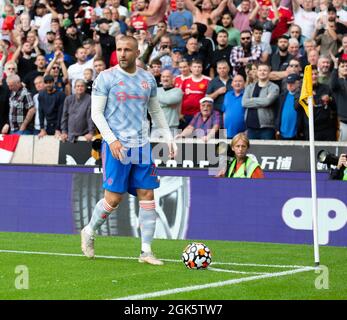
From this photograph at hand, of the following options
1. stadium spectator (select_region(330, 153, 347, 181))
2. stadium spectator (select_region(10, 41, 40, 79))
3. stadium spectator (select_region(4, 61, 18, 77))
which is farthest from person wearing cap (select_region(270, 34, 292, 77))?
stadium spectator (select_region(10, 41, 40, 79))

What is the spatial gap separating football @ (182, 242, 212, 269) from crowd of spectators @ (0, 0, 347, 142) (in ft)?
25.2

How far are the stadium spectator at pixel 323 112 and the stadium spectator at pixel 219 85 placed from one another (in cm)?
187

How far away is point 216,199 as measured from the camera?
647 inches

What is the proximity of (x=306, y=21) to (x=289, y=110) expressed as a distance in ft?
11.2

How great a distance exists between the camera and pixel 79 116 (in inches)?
809

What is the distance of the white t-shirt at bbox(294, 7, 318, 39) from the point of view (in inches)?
830

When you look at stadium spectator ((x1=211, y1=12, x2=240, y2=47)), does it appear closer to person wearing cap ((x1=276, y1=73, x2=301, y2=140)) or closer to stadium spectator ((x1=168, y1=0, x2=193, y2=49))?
stadium spectator ((x1=168, y1=0, x2=193, y2=49))

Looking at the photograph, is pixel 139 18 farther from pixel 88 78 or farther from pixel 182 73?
pixel 182 73

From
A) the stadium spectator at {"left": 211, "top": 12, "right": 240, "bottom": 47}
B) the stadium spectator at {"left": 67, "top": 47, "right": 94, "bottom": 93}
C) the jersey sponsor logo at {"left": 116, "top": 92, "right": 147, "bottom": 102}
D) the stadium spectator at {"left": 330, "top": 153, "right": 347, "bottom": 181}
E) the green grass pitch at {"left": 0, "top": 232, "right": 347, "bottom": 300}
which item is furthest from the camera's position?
the stadium spectator at {"left": 67, "top": 47, "right": 94, "bottom": 93}

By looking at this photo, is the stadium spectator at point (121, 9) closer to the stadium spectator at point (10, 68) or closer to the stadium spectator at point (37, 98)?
the stadium spectator at point (37, 98)

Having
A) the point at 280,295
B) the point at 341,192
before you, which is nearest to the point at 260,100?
the point at 341,192

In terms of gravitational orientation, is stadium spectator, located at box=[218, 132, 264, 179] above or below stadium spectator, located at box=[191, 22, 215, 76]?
below

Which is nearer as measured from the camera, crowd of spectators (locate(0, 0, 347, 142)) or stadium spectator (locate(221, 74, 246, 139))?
crowd of spectators (locate(0, 0, 347, 142))

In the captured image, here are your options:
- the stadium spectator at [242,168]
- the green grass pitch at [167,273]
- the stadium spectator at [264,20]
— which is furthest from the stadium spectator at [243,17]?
the green grass pitch at [167,273]
